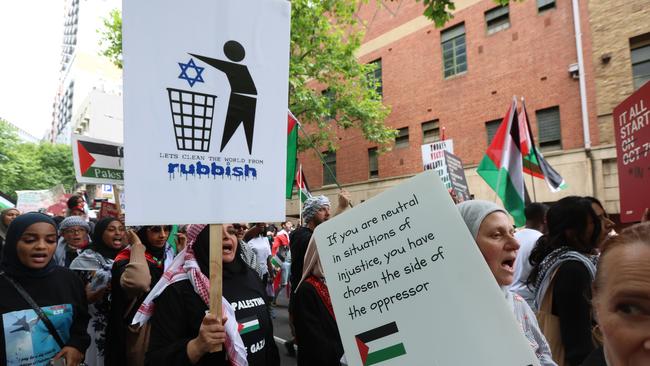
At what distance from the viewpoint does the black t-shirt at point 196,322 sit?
2.00 meters

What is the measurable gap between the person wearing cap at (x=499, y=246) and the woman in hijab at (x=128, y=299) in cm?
209

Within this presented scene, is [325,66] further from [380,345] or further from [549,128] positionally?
[380,345]

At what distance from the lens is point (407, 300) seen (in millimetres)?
1270

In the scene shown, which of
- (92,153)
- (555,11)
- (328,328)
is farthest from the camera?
(555,11)

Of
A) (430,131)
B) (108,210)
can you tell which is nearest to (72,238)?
(108,210)

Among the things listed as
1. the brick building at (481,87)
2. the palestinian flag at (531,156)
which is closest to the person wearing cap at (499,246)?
the palestinian flag at (531,156)

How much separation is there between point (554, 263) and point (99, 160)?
487 cm

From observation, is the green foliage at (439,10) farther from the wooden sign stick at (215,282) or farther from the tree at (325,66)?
the tree at (325,66)

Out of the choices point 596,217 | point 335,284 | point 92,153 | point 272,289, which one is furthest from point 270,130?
point 272,289

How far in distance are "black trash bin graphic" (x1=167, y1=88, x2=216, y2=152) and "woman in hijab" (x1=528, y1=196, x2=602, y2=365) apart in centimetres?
225

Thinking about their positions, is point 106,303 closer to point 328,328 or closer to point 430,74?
point 328,328

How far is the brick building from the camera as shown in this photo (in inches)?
527

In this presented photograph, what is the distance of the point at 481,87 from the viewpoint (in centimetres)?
1620

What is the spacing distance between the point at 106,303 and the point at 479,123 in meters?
15.5
